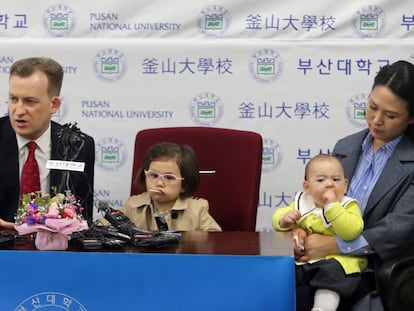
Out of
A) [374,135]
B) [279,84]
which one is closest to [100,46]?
[279,84]

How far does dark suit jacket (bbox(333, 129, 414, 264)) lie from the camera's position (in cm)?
269

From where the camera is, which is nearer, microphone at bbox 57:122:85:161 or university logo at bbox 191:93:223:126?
microphone at bbox 57:122:85:161

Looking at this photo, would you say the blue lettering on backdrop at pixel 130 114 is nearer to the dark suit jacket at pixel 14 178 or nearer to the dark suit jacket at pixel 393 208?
the dark suit jacket at pixel 14 178

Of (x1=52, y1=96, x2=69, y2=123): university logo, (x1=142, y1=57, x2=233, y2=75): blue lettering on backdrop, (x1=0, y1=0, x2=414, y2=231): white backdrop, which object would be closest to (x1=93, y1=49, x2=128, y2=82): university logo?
(x1=0, y1=0, x2=414, y2=231): white backdrop

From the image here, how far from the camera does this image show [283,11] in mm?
3832

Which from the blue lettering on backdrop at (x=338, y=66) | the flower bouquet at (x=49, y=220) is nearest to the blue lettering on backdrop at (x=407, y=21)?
the blue lettering on backdrop at (x=338, y=66)

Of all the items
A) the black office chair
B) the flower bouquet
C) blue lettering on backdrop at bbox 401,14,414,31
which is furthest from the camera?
blue lettering on backdrop at bbox 401,14,414,31

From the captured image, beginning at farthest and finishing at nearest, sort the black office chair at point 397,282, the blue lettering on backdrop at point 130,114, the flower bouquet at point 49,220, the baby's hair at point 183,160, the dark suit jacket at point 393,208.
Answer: the blue lettering on backdrop at point 130,114
the baby's hair at point 183,160
the dark suit jacket at point 393,208
the flower bouquet at point 49,220
the black office chair at point 397,282

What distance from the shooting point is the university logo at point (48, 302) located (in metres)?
2.13

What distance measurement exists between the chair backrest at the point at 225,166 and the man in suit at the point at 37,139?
0.43 m

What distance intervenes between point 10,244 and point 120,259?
1.27 feet

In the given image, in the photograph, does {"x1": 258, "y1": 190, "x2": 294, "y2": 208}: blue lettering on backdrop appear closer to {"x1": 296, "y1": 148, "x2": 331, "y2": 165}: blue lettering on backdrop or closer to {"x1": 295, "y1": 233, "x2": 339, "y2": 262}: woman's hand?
{"x1": 296, "y1": 148, "x2": 331, "y2": 165}: blue lettering on backdrop

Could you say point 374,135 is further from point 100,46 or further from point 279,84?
point 100,46

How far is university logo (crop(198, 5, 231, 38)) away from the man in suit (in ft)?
3.64
